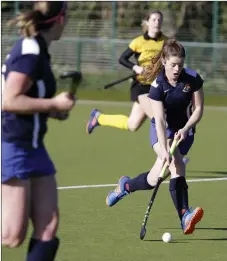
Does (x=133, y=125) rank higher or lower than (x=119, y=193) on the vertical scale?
lower

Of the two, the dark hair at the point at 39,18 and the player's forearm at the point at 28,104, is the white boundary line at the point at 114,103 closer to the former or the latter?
the dark hair at the point at 39,18

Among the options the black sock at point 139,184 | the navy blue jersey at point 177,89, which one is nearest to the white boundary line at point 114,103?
the black sock at point 139,184

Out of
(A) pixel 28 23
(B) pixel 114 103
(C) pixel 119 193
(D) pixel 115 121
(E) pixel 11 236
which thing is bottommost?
(B) pixel 114 103

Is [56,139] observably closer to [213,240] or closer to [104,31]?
[213,240]

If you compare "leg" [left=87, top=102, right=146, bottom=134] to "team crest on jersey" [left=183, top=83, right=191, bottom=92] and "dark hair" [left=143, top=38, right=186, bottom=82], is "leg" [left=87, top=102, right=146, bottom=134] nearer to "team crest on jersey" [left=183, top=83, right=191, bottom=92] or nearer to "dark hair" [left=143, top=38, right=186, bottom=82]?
"dark hair" [left=143, top=38, right=186, bottom=82]

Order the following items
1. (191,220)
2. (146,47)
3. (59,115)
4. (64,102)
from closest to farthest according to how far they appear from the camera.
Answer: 1. (64,102)
2. (59,115)
3. (191,220)
4. (146,47)

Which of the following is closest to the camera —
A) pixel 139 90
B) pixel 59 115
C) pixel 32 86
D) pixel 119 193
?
pixel 32 86

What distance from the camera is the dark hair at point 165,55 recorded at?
7.13 m

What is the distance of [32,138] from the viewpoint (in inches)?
205

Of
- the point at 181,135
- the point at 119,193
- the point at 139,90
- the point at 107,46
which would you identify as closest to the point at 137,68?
the point at 139,90

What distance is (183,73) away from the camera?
7430 mm

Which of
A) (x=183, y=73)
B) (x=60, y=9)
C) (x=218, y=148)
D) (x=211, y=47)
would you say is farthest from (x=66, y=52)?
(x=60, y=9)

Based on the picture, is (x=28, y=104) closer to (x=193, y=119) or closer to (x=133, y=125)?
(x=193, y=119)

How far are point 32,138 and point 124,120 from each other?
21.3ft
